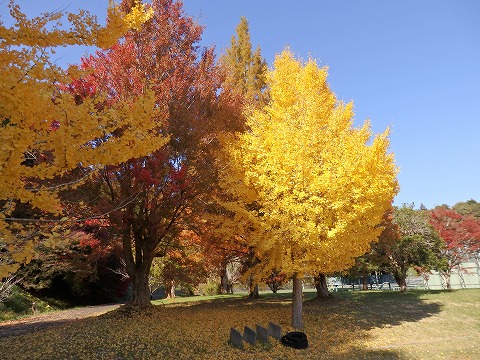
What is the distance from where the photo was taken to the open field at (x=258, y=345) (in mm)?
7523

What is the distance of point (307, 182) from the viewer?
916 centimetres

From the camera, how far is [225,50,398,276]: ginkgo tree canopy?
8.92m

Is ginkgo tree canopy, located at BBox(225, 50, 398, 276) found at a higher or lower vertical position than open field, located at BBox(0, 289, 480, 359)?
higher

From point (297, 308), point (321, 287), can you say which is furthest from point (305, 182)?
point (321, 287)

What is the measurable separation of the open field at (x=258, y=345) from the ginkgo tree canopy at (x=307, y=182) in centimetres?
198

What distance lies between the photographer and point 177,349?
7793mm

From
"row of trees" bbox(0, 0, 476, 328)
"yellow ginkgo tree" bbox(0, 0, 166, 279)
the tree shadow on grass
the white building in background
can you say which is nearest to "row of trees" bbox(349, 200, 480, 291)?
the white building in background

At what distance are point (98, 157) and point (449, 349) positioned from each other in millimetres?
8711

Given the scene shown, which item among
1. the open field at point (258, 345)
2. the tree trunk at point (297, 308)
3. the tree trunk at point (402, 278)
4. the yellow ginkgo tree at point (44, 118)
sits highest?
the yellow ginkgo tree at point (44, 118)

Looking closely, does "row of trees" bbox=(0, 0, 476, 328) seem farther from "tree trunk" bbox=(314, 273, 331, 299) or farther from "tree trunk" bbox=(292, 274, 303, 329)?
"tree trunk" bbox=(314, 273, 331, 299)

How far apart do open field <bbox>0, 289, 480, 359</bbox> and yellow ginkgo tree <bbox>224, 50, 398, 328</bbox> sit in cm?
180

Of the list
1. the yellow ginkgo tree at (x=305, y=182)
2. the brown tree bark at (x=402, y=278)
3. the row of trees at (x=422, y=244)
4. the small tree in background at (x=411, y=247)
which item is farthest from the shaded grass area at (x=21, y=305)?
the brown tree bark at (x=402, y=278)

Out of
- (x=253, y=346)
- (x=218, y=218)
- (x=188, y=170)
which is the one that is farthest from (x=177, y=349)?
(x=188, y=170)

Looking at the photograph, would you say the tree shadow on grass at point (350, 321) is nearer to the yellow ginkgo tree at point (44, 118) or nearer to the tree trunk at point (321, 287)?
the tree trunk at point (321, 287)
